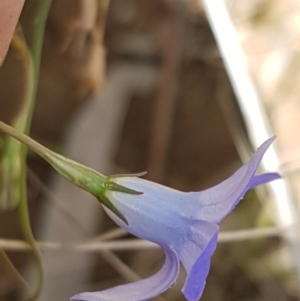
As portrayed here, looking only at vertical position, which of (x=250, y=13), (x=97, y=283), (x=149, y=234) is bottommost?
(x=97, y=283)

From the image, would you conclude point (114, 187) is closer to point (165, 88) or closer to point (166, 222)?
point (166, 222)

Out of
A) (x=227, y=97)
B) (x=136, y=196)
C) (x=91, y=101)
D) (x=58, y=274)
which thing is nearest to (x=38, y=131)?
(x=91, y=101)

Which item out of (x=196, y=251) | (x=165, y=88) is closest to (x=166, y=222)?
(x=196, y=251)

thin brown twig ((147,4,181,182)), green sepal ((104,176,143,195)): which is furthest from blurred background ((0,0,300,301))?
green sepal ((104,176,143,195))

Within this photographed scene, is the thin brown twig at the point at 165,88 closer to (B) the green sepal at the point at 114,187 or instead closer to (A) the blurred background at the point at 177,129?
(A) the blurred background at the point at 177,129

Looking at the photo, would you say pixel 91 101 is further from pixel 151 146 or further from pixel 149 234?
pixel 149 234

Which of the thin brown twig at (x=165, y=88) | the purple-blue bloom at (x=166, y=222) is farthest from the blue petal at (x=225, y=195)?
the thin brown twig at (x=165, y=88)

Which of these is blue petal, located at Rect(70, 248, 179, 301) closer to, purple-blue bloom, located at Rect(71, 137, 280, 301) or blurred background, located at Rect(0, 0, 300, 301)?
purple-blue bloom, located at Rect(71, 137, 280, 301)
